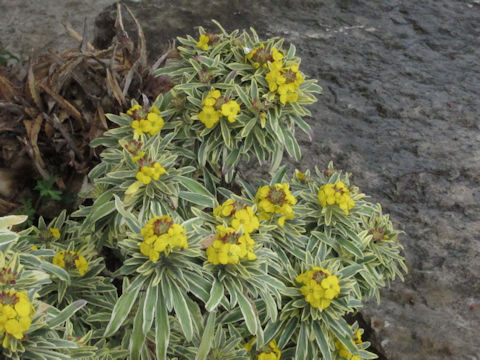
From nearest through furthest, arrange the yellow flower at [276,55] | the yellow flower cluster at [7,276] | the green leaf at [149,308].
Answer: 1. the yellow flower cluster at [7,276]
2. the green leaf at [149,308]
3. the yellow flower at [276,55]

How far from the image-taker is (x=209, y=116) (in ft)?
7.04

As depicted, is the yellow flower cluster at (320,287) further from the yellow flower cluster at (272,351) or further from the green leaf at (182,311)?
the green leaf at (182,311)

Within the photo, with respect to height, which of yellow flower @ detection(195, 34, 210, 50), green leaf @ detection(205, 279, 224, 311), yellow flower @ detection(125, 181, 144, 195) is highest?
yellow flower @ detection(195, 34, 210, 50)

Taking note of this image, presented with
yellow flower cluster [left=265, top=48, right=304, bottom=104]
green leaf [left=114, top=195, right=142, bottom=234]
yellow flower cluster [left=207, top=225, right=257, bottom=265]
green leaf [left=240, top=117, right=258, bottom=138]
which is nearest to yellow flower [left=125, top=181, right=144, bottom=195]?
green leaf [left=114, top=195, right=142, bottom=234]

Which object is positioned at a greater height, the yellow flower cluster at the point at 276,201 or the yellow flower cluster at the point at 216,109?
the yellow flower cluster at the point at 216,109

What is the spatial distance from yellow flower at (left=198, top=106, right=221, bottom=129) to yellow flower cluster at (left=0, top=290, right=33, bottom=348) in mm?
1070

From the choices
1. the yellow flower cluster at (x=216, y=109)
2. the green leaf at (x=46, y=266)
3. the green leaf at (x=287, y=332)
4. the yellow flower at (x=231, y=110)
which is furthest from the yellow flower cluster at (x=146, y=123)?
the green leaf at (x=287, y=332)

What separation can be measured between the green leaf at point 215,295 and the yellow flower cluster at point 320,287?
403 millimetres

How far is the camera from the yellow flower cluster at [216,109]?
2129 mm

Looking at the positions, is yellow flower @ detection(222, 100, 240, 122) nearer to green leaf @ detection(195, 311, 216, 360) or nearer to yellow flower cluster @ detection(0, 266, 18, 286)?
green leaf @ detection(195, 311, 216, 360)

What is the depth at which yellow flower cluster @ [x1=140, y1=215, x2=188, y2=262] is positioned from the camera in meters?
1.59

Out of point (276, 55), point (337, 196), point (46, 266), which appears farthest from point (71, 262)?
point (276, 55)

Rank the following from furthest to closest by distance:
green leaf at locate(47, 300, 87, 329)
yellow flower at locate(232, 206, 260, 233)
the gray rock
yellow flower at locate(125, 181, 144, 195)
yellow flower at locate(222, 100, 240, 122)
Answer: the gray rock, yellow flower at locate(222, 100, 240, 122), yellow flower at locate(125, 181, 144, 195), yellow flower at locate(232, 206, 260, 233), green leaf at locate(47, 300, 87, 329)

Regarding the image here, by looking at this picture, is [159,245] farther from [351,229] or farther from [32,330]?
[351,229]
